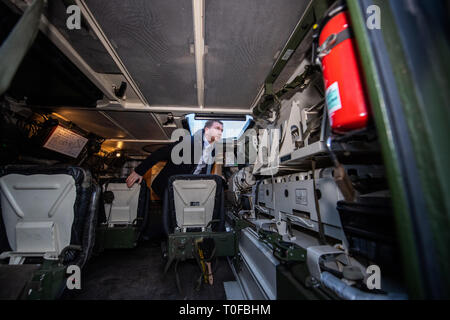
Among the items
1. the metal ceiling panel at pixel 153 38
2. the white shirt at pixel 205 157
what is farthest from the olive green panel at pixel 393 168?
the white shirt at pixel 205 157

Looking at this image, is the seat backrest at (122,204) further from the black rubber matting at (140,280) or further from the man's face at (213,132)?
the man's face at (213,132)

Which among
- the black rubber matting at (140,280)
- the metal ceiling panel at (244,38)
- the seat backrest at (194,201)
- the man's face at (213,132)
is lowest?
the black rubber matting at (140,280)

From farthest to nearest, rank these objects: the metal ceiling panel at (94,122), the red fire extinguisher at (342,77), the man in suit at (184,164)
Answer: the metal ceiling panel at (94,122), the man in suit at (184,164), the red fire extinguisher at (342,77)

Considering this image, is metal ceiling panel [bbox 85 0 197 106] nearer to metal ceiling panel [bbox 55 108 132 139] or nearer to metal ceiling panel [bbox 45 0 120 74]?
metal ceiling panel [bbox 45 0 120 74]

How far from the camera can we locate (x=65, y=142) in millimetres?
3422

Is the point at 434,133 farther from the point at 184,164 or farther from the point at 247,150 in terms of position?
the point at 247,150

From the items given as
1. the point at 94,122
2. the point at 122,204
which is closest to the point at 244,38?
the point at 122,204

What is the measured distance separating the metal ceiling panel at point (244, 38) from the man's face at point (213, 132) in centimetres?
65

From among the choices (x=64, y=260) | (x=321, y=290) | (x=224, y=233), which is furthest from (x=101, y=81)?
(x=321, y=290)

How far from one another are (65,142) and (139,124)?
1544 millimetres

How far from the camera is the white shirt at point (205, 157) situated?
261 cm

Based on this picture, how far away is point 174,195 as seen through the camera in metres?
1.95

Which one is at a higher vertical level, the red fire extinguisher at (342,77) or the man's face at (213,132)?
the man's face at (213,132)

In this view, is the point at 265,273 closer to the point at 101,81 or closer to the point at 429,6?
the point at 429,6
